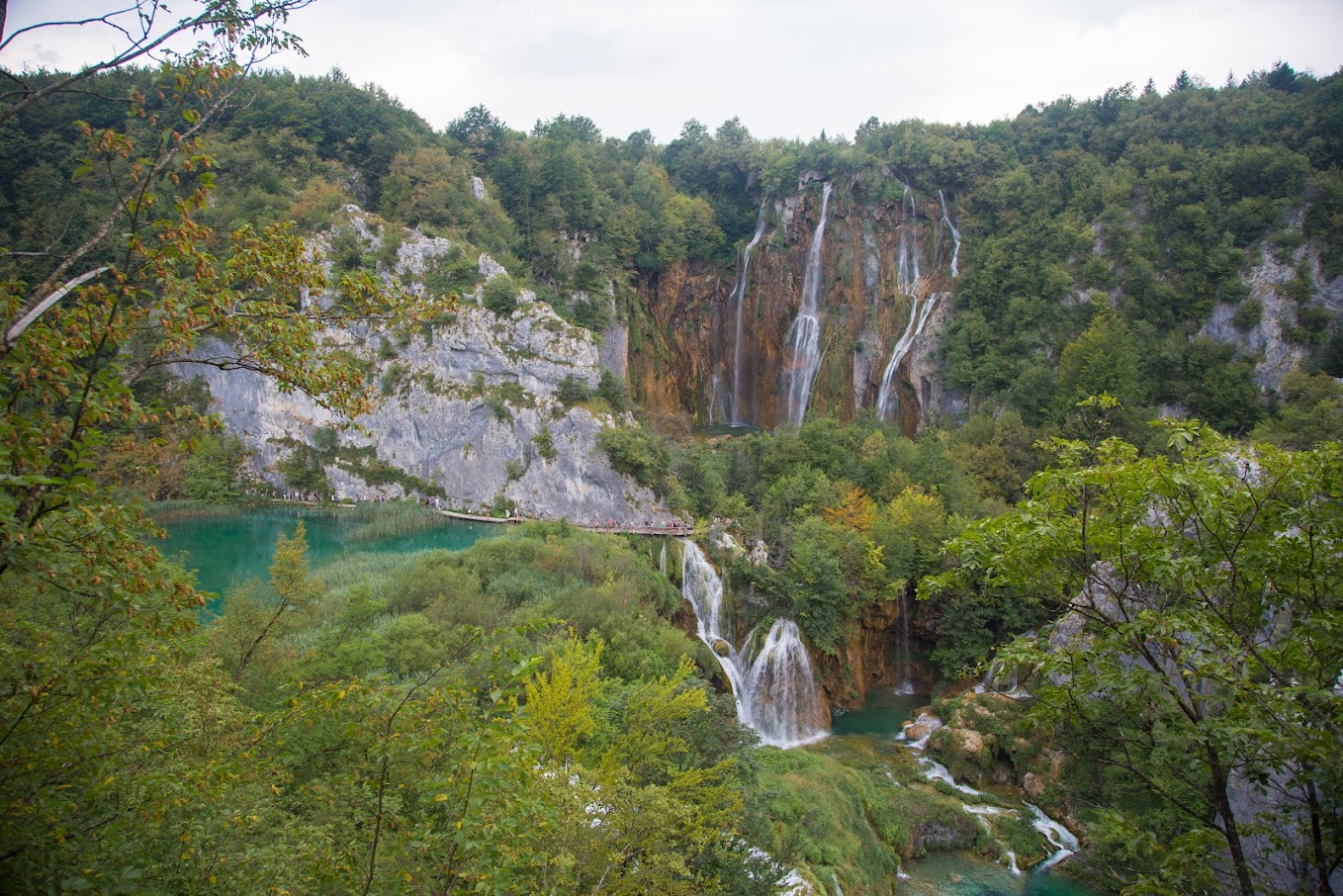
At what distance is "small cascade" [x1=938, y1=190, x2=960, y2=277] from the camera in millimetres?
39531

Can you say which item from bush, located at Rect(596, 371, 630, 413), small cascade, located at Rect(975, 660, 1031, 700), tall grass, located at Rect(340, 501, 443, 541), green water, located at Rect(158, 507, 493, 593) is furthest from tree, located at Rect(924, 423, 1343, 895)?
bush, located at Rect(596, 371, 630, 413)

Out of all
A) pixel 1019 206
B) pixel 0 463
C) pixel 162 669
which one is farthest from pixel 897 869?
pixel 1019 206

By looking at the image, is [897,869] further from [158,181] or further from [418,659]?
[158,181]

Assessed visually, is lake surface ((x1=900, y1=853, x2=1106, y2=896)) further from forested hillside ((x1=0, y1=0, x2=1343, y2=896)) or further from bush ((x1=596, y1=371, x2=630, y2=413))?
bush ((x1=596, y1=371, x2=630, y2=413))

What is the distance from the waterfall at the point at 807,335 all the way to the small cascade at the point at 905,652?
19030mm

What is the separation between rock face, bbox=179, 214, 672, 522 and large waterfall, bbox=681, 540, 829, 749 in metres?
15.6

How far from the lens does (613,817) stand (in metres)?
6.16

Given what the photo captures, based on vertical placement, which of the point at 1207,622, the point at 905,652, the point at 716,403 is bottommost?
the point at 905,652

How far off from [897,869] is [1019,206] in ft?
118

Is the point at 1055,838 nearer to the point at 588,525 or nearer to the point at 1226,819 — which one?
the point at 1226,819

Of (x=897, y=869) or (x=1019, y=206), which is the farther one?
(x=1019, y=206)

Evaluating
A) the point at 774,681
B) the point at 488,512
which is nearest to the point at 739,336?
the point at 488,512

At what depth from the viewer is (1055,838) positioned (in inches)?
558

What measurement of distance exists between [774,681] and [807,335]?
26481mm
